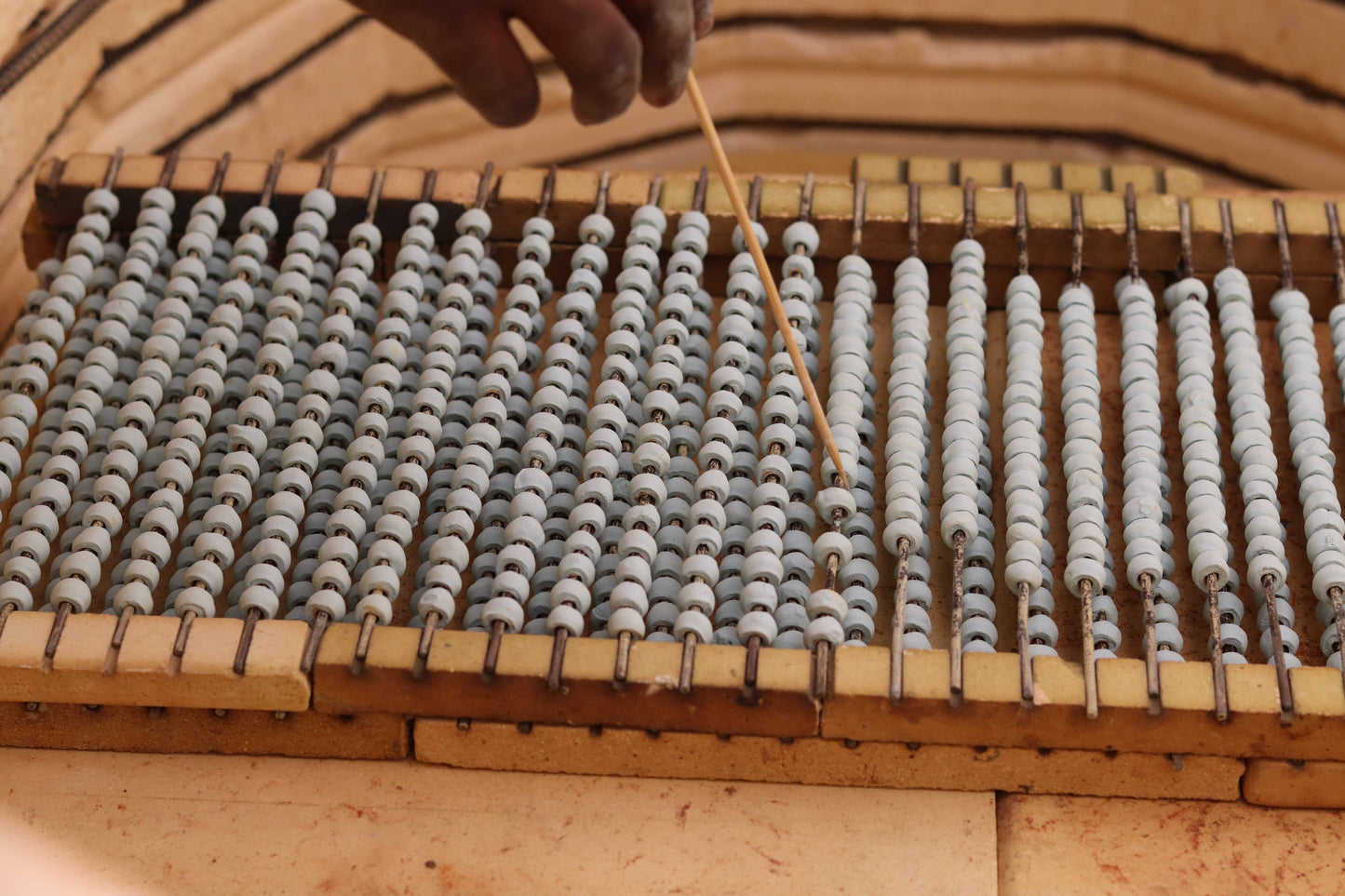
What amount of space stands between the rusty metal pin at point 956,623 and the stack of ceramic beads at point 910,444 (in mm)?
31

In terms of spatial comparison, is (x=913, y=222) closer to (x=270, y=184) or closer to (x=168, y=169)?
(x=270, y=184)

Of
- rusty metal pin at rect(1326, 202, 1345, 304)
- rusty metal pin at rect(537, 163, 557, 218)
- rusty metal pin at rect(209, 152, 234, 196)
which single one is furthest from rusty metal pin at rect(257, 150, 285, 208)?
rusty metal pin at rect(1326, 202, 1345, 304)

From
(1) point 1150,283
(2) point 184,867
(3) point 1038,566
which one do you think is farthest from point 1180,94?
(2) point 184,867

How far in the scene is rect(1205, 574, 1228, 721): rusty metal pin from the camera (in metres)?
1.41

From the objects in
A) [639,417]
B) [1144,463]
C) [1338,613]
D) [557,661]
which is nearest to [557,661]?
[557,661]

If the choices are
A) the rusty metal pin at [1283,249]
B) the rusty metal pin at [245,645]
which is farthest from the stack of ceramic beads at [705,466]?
the rusty metal pin at [1283,249]

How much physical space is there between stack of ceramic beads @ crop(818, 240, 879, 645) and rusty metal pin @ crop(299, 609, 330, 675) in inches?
19.9

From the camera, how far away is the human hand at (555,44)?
1.13 meters

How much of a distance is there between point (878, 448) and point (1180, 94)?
3.67 feet

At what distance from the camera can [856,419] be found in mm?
1662

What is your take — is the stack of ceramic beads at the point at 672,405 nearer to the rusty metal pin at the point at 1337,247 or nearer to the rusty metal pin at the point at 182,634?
the rusty metal pin at the point at 182,634

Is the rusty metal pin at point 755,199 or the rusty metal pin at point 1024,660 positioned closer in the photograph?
the rusty metal pin at point 1024,660

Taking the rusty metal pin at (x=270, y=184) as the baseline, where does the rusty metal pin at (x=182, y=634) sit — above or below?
below

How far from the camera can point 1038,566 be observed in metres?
1.53
